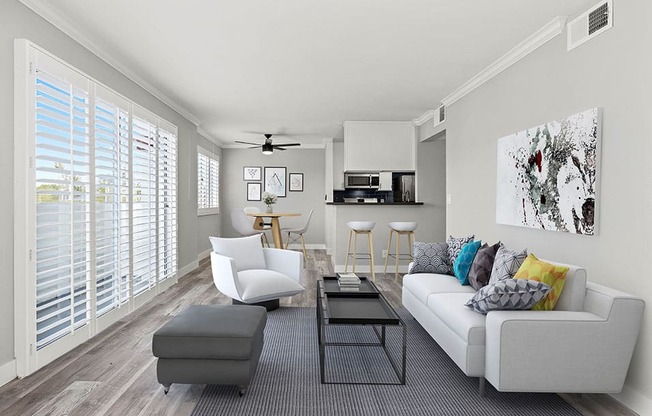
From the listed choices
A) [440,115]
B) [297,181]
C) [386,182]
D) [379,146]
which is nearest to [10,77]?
[440,115]

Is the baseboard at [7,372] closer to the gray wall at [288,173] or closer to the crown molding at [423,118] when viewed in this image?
the crown molding at [423,118]

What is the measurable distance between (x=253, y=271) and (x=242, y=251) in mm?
295

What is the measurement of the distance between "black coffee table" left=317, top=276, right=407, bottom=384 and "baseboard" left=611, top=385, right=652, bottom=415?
50.6 inches

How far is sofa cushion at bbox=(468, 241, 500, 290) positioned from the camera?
11.6 ft

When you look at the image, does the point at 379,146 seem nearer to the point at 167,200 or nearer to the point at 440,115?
the point at 440,115

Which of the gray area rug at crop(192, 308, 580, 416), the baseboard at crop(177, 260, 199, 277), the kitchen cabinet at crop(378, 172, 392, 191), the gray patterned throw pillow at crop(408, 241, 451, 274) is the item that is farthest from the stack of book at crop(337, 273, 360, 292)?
the kitchen cabinet at crop(378, 172, 392, 191)

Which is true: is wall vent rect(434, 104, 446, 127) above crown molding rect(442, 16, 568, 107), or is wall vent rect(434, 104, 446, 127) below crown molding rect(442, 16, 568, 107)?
below

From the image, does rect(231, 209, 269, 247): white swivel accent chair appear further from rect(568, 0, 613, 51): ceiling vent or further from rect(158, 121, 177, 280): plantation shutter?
rect(568, 0, 613, 51): ceiling vent

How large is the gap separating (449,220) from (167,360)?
414 cm

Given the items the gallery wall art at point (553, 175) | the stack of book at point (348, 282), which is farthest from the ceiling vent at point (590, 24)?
the stack of book at point (348, 282)

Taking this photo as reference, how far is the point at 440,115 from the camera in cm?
609

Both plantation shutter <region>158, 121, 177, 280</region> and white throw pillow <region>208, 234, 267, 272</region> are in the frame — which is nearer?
white throw pillow <region>208, 234, 267, 272</region>

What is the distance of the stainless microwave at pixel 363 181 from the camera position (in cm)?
902

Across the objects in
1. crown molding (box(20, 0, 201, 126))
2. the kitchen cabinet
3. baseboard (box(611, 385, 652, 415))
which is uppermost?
crown molding (box(20, 0, 201, 126))
